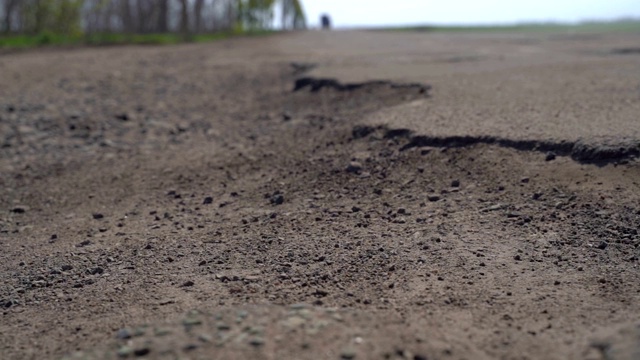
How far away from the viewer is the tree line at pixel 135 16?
1211 inches

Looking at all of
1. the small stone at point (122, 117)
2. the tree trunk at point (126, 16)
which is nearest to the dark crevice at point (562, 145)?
the small stone at point (122, 117)

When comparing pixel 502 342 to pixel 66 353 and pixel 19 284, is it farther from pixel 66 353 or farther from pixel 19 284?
pixel 19 284

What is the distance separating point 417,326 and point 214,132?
5.37m

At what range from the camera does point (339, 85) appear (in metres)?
9.41

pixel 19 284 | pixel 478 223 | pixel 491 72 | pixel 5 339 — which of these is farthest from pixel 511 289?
pixel 491 72

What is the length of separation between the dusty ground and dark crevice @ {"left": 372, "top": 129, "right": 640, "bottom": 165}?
2cm

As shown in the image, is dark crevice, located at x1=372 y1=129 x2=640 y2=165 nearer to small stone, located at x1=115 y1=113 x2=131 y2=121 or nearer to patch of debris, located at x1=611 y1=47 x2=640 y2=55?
small stone, located at x1=115 y1=113 x2=131 y2=121

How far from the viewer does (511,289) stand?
3527mm

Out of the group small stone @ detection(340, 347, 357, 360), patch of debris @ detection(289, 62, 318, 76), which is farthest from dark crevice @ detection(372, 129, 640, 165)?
patch of debris @ detection(289, 62, 318, 76)

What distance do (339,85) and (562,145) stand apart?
4.50 meters

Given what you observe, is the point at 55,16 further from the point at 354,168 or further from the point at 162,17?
the point at 354,168

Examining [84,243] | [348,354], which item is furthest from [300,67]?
[348,354]

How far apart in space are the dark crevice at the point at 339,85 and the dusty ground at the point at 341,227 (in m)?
0.08

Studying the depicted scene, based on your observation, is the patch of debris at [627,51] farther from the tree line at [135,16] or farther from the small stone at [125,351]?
the tree line at [135,16]
